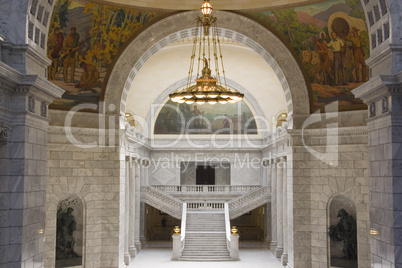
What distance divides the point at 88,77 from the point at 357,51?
34.3 feet

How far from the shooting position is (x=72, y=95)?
64.2 ft

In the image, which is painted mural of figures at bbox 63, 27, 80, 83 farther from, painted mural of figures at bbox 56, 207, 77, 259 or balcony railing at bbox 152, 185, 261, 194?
balcony railing at bbox 152, 185, 261, 194

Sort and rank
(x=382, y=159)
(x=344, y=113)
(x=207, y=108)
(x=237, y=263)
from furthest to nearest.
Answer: (x=207, y=108) < (x=237, y=263) < (x=344, y=113) < (x=382, y=159)

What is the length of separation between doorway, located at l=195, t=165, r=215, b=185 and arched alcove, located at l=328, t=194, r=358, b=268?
18.8 metres

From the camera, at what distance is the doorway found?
38.0m

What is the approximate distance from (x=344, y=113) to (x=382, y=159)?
8.76 metres

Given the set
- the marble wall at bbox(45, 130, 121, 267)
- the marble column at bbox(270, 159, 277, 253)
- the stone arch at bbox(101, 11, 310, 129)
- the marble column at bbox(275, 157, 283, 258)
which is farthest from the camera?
the marble column at bbox(270, 159, 277, 253)

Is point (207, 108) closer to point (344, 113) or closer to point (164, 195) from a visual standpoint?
point (164, 195)

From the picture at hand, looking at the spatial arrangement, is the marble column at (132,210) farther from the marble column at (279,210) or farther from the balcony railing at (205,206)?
the marble column at (279,210)

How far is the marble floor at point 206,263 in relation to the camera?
2458 cm

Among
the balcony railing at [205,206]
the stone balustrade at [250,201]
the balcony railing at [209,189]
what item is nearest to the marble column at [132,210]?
the balcony railing at [205,206]

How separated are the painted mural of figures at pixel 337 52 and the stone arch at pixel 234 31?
4.63ft

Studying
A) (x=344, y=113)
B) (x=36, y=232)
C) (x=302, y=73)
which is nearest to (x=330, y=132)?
(x=344, y=113)

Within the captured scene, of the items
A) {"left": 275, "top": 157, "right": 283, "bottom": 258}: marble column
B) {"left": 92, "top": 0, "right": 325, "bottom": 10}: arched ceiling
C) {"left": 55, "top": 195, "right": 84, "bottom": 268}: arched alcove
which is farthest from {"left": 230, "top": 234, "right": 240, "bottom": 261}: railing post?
{"left": 92, "top": 0, "right": 325, "bottom": 10}: arched ceiling
